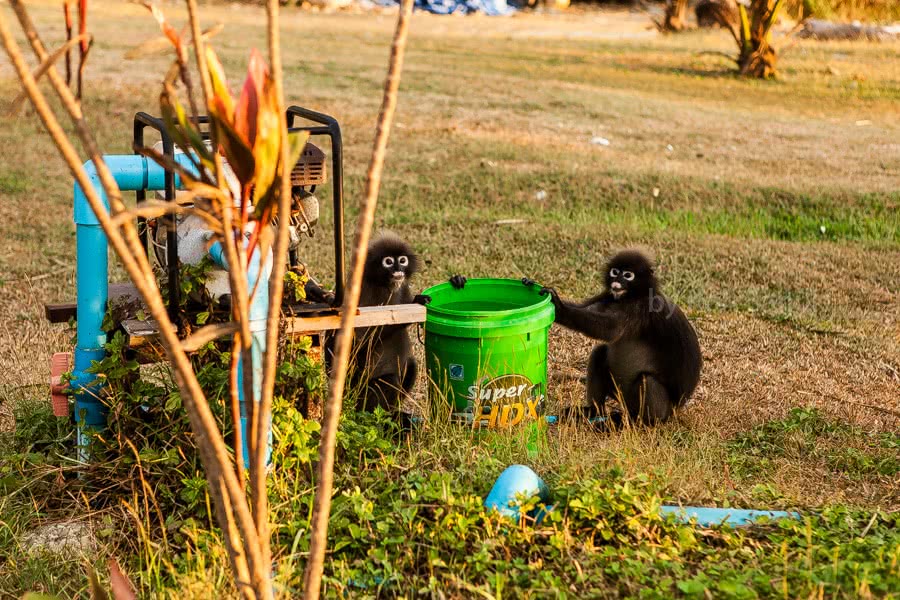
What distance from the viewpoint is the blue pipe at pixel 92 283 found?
3400 millimetres

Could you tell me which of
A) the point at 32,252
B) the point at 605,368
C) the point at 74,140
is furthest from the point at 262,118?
the point at 74,140

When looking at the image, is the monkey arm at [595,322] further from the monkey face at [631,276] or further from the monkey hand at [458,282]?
the monkey hand at [458,282]

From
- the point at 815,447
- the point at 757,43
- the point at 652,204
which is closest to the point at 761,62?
the point at 757,43

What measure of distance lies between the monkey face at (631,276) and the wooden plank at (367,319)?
3.78 feet

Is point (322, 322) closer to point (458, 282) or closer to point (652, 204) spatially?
point (458, 282)

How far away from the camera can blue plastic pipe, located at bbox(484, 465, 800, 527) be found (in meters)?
3.09

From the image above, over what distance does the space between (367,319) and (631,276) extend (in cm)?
151

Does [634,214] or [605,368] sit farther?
[634,214]

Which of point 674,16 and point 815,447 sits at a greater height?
point 674,16

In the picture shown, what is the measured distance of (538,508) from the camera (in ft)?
10.5

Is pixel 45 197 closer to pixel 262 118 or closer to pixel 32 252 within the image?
pixel 32 252

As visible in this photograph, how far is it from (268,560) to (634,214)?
6.25 metres

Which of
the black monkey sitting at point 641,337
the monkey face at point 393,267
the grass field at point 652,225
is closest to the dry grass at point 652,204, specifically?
the grass field at point 652,225

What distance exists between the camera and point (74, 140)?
10.2 meters
